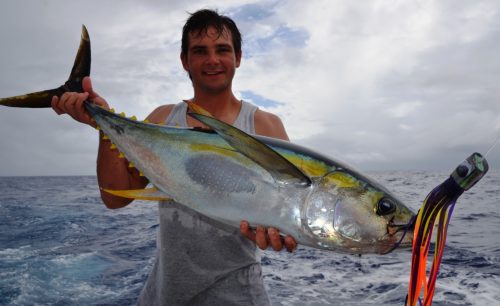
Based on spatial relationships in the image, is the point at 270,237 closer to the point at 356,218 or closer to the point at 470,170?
the point at 356,218

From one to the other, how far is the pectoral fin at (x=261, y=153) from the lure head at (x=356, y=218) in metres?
0.10

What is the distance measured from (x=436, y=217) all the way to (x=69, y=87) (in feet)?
7.16

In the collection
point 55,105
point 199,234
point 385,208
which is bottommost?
point 199,234

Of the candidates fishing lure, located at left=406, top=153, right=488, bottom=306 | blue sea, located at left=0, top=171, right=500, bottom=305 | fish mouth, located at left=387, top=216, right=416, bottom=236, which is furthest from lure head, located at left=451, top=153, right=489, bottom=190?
blue sea, located at left=0, top=171, right=500, bottom=305

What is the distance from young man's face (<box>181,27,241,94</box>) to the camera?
242 centimetres

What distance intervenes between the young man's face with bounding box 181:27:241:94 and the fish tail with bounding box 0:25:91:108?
65 centimetres

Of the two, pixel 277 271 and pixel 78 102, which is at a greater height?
pixel 78 102

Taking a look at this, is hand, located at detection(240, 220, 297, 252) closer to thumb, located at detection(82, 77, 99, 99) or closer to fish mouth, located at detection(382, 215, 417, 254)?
fish mouth, located at detection(382, 215, 417, 254)

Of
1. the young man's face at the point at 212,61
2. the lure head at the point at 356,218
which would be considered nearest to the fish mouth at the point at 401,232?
the lure head at the point at 356,218

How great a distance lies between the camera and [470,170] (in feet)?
3.67

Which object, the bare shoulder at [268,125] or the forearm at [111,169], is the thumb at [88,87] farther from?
the bare shoulder at [268,125]

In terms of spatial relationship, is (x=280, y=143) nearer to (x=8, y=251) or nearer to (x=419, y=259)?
(x=419, y=259)

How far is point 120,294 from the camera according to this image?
5.64 m

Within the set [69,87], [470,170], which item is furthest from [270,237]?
[69,87]
